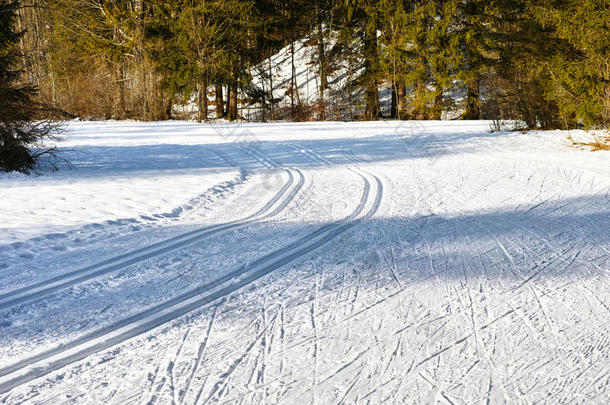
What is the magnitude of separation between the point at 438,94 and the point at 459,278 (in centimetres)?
2151

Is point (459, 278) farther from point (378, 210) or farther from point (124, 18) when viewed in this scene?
point (124, 18)

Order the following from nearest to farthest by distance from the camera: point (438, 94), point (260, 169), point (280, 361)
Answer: point (280, 361) → point (260, 169) → point (438, 94)

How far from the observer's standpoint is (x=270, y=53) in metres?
28.4

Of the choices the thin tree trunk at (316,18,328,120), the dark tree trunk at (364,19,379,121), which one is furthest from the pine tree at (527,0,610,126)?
the thin tree trunk at (316,18,328,120)

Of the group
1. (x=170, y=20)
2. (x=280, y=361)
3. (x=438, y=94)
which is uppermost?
(x=170, y=20)

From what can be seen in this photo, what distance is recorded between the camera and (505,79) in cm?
2028

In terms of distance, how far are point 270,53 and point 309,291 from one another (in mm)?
26721

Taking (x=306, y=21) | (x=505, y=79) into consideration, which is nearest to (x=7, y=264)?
(x=505, y=79)

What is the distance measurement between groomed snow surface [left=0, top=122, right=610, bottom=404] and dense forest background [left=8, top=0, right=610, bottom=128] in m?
14.3

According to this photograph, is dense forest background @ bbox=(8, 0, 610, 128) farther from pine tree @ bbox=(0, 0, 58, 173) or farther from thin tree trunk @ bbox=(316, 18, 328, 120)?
pine tree @ bbox=(0, 0, 58, 173)

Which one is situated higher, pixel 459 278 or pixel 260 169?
pixel 260 169

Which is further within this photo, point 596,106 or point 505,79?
point 505,79

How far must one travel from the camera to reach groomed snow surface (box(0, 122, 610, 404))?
2.47 meters

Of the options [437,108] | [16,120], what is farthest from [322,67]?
[16,120]
